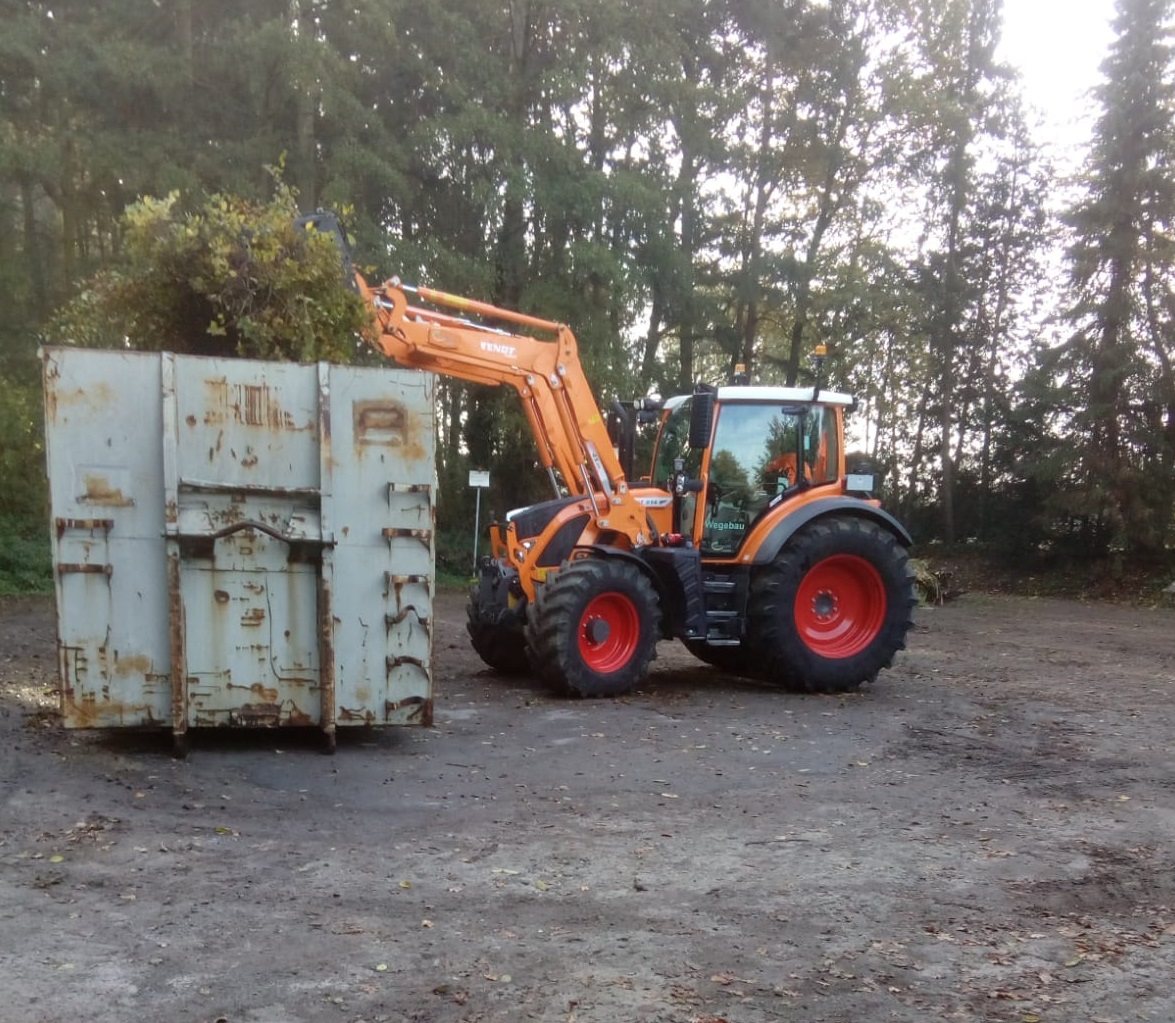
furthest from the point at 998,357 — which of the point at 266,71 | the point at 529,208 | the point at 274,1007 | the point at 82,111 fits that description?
the point at 274,1007

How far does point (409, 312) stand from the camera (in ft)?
28.9

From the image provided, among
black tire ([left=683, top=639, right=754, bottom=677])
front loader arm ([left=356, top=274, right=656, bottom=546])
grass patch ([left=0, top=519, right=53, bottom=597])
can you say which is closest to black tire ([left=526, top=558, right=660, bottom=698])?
front loader arm ([left=356, top=274, right=656, bottom=546])

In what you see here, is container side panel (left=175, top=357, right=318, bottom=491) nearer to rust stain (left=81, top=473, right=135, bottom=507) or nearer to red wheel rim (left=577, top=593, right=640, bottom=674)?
rust stain (left=81, top=473, right=135, bottom=507)

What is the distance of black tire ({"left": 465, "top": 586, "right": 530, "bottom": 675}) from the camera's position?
9.97 meters

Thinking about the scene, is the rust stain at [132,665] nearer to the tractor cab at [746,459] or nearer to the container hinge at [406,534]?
the container hinge at [406,534]

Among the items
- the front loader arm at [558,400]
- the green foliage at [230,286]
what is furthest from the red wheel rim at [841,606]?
the green foliage at [230,286]

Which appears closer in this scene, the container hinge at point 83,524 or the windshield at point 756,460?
the container hinge at point 83,524

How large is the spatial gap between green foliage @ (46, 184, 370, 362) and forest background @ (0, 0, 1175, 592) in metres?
6.53

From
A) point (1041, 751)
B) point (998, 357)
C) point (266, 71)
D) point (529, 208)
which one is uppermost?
point (266, 71)

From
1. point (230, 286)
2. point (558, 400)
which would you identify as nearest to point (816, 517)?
point (558, 400)

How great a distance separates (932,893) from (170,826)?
11.6 ft

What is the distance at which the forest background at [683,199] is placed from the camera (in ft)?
58.9

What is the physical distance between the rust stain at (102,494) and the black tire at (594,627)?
11.5ft

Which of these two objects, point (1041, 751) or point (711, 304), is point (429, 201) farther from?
point (1041, 751)
